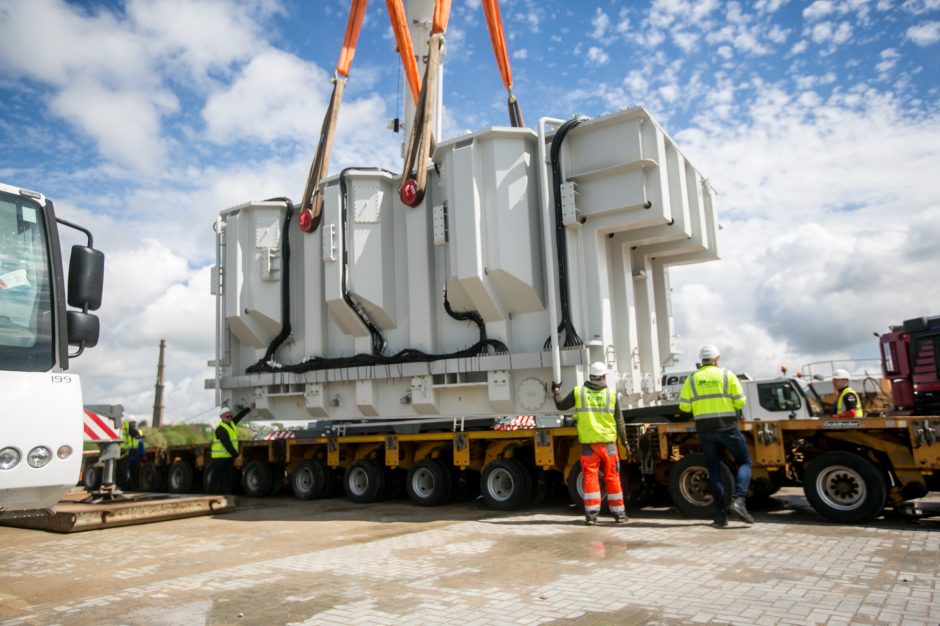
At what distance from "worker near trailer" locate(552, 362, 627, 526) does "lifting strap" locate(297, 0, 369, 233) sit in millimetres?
5359

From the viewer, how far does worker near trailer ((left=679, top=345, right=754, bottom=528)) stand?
7.24 meters

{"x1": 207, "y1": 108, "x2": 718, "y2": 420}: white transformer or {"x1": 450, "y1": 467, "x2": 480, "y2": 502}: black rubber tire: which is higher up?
{"x1": 207, "y1": 108, "x2": 718, "y2": 420}: white transformer

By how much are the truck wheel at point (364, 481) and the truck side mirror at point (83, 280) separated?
624 cm

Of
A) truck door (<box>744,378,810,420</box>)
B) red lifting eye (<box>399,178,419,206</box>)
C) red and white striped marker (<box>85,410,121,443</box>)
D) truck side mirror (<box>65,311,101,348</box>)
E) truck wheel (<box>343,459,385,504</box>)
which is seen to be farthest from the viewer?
truck door (<box>744,378,810,420</box>)

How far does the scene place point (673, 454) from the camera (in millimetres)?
8328

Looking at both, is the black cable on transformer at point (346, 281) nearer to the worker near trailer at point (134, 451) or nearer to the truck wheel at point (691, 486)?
the truck wheel at point (691, 486)

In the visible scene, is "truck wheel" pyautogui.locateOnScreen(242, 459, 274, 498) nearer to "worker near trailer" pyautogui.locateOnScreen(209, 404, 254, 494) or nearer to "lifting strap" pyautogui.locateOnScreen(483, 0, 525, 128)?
"worker near trailer" pyautogui.locateOnScreen(209, 404, 254, 494)

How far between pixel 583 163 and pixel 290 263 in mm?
5221

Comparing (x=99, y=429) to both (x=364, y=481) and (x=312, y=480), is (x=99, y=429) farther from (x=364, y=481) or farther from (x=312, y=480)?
(x=364, y=481)

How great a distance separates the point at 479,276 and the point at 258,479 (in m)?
6.02

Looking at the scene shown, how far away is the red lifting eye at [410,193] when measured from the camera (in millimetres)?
10008

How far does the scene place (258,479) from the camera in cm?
1224

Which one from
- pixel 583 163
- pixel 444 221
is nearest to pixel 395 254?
pixel 444 221

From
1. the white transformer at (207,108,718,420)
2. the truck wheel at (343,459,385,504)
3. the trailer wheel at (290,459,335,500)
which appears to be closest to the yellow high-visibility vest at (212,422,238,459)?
the white transformer at (207,108,718,420)
